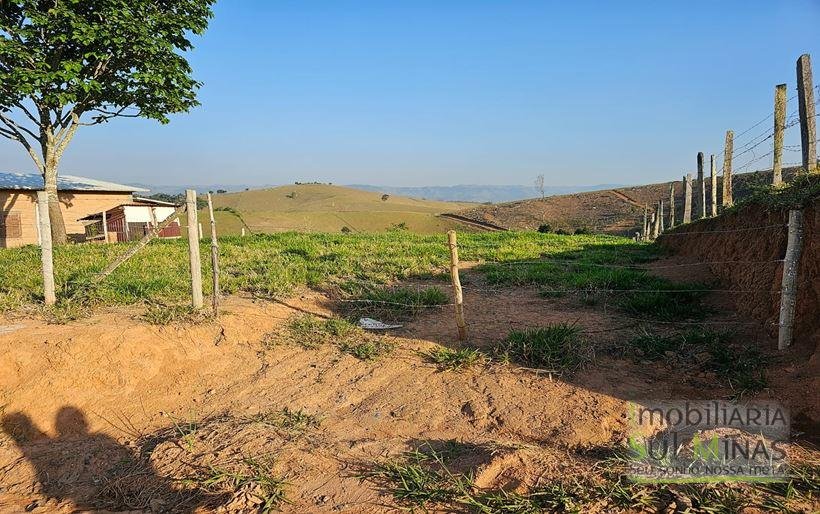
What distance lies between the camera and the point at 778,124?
7.24 metres

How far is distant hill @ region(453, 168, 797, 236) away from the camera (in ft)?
114

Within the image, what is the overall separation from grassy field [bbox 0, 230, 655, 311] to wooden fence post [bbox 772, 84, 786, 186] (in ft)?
8.19

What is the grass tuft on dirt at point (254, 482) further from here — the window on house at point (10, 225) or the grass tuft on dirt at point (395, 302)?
the window on house at point (10, 225)

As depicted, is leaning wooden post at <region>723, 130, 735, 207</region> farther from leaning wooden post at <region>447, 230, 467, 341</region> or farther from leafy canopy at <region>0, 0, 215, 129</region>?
leafy canopy at <region>0, 0, 215, 129</region>

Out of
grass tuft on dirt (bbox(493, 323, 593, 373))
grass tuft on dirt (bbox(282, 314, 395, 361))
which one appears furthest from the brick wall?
grass tuft on dirt (bbox(493, 323, 593, 373))

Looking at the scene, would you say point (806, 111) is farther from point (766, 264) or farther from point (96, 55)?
point (96, 55)

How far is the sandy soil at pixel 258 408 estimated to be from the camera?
3.25 meters

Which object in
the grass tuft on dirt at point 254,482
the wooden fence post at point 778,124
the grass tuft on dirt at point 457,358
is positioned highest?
the wooden fence post at point 778,124

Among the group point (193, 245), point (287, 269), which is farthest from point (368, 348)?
point (287, 269)

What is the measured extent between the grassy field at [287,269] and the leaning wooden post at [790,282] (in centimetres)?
297

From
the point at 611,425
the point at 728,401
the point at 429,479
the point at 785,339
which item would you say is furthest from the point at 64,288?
the point at 785,339

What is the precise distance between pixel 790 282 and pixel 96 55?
49.2 ft

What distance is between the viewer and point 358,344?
5.25 meters

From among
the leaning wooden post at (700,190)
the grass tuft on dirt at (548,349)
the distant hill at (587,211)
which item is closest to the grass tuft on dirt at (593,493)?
the grass tuft on dirt at (548,349)
